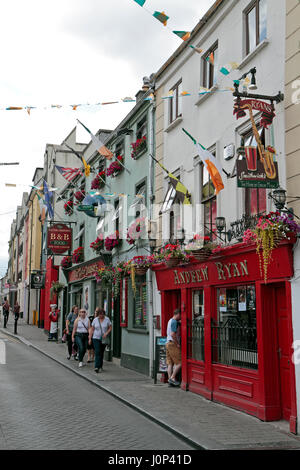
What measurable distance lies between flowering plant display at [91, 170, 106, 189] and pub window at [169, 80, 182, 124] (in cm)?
642

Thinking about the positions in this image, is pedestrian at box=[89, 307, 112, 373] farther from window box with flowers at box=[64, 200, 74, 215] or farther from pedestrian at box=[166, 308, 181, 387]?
window box with flowers at box=[64, 200, 74, 215]

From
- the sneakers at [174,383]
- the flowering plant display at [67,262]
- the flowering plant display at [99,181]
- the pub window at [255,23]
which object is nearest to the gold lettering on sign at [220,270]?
the sneakers at [174,383]

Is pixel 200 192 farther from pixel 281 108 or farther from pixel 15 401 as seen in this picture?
pixel 15 401

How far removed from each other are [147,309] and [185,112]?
19.5 feet

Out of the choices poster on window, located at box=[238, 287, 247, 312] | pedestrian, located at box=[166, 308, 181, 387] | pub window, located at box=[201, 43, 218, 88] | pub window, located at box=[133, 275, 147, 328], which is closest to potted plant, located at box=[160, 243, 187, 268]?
pedestrian, located at box=[166, 308, 181, 387]

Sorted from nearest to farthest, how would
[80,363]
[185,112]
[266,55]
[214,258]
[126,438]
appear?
[126,438] < [266,55] < [214,258] < [185,112] < [80,363]

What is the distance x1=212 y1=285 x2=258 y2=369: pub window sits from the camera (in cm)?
991

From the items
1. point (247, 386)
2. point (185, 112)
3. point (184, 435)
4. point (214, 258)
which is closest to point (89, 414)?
point (184, 435)

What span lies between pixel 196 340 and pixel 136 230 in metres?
5.05

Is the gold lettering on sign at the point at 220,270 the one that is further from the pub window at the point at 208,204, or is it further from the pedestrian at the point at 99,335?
the pedestrian at the point at 99,335

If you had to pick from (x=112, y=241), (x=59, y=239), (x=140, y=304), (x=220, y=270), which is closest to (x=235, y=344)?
(x=220, y=270)

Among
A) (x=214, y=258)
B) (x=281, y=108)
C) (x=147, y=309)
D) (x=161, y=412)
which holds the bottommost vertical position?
(x=161, y=412)

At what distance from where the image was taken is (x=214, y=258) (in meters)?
10.9

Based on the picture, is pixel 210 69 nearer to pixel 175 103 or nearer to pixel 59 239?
pixel 175 103
